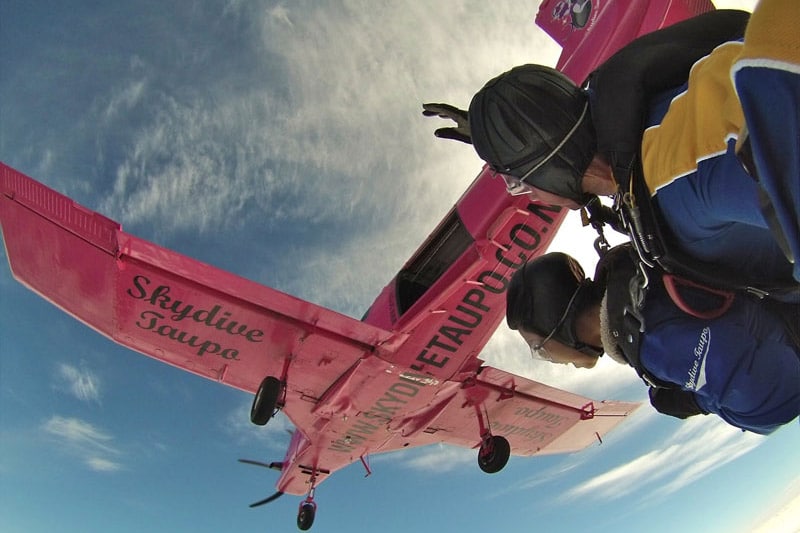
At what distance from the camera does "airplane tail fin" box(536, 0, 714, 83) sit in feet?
15.0

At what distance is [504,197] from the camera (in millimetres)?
5574

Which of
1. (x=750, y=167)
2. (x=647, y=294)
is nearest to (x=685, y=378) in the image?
(x=647, y=294)

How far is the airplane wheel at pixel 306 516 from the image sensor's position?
994 cm

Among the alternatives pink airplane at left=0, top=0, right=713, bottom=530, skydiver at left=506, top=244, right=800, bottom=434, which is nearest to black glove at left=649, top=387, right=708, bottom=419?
skydiver at left=506, top=244, right=800, bottom=434

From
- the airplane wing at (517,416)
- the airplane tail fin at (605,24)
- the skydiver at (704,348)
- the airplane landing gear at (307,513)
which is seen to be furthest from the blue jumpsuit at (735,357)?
the airplane landing gear at (307,513)

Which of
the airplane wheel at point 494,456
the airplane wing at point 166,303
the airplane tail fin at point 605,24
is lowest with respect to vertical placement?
the airplane wheel at point 494,456

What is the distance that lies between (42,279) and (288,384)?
3416 millimetres

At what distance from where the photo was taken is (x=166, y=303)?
6504 mm

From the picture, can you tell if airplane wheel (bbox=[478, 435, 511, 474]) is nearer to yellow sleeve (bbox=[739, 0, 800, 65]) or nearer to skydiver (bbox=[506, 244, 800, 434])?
skydiver (bbox=[506, 244, 800, 434])

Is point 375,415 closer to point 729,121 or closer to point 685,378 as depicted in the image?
point 685,378

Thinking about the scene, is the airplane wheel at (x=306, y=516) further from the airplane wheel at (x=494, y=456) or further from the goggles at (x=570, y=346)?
the goggles at (x=570, y=346)

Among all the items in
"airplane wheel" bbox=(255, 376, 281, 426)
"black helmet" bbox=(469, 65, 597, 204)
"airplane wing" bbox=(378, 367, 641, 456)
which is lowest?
"black helmet" bbox=(469, 65, 597, 204)

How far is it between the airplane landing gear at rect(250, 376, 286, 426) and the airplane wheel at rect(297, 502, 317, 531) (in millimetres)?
4290

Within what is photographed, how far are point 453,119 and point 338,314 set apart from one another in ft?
13.3
